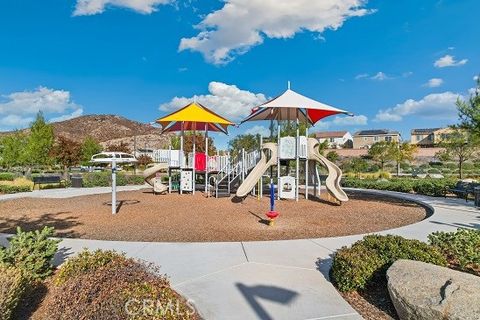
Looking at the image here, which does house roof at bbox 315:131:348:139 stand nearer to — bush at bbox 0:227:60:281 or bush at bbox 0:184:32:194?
bush at bbox 0:184:32:194

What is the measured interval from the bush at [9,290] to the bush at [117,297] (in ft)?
1.45

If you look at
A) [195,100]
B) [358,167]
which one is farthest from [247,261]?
[358,167]

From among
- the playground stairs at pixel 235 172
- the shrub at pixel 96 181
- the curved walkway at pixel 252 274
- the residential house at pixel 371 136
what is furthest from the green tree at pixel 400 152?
the residential house at pixel 371 136

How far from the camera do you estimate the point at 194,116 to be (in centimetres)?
1792

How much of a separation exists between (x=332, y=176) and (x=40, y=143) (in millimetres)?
25095

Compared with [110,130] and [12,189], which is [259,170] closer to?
[12,189]

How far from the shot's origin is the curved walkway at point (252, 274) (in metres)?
3.93

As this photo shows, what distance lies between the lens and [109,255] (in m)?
4.39

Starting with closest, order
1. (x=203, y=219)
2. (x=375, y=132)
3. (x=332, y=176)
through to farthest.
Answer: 1. (x=203, y=219)
2. (x=332, y=176)
3. (x=375, y=132)

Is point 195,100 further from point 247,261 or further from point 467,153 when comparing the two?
point 467,153

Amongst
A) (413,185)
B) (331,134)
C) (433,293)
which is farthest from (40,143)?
(331,134)

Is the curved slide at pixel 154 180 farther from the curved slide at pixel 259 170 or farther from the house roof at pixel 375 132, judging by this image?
the house roof at pixel 375 132

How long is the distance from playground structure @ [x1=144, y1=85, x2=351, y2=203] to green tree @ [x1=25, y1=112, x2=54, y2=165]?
45.5 ft

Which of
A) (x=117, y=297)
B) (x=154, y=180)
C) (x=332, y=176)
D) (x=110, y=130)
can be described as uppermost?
(x=110, y=130)
